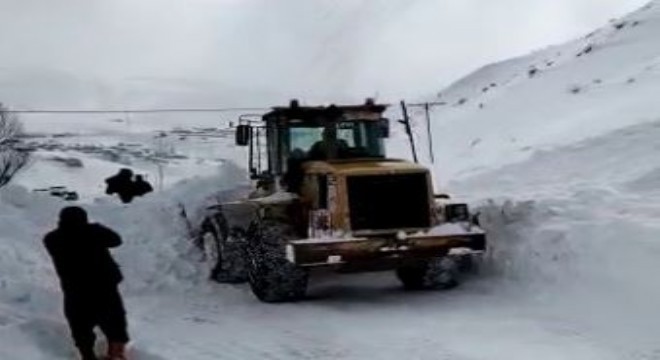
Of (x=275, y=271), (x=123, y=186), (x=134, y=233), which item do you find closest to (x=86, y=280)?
(x=275, y=271)

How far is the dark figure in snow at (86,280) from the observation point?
344 inches

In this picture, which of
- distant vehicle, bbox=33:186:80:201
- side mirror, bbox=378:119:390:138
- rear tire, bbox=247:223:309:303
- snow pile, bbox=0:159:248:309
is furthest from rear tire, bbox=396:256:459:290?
distant vehicle, bbox=33:186:80:201

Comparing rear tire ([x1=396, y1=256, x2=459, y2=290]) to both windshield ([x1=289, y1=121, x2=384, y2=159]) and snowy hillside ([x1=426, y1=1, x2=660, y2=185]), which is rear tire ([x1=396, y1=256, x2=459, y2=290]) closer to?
windshield ([x1=289, y1=121, x2=384, y2=159])

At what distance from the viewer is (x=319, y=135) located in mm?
13953

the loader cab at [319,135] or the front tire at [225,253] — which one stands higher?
the loader cab at [319,135]

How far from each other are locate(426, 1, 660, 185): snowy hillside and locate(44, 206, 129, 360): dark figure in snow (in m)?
13.7

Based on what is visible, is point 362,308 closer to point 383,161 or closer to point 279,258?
point 279,258

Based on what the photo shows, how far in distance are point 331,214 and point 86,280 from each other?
435cm

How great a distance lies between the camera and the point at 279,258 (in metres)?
12.6

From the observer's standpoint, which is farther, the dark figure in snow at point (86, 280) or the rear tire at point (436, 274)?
the rear tire at point (436, 274)

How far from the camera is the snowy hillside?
22.9 meters

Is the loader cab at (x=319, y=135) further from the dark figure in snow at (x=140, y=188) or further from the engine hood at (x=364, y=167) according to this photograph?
the dark figure in snow at (x=140, y=188)

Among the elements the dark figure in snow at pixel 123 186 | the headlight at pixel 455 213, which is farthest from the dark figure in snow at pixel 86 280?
the dark figure in snow at pixel 123 186

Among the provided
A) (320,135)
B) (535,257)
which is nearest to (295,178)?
(320,135)
